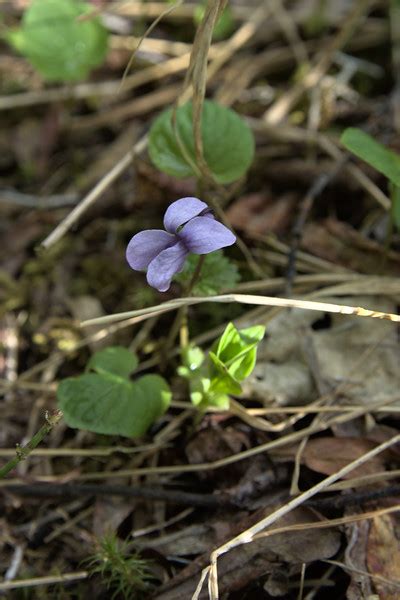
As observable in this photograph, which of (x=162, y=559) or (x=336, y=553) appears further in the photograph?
(x=162, y=559)

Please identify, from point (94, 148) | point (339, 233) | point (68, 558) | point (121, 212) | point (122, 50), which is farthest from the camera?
point (122, 50)

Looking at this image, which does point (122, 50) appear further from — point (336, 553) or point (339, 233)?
point (336, 553)

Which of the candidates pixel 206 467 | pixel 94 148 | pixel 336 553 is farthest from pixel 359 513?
pixel 94 148

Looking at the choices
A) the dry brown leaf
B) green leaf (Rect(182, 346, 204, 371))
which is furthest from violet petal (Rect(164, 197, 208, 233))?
the dry brown leaf

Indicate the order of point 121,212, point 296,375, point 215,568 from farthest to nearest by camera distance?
point 121,212, point 296,375, point 215,568

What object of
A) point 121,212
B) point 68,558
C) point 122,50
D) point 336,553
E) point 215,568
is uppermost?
point 122,50

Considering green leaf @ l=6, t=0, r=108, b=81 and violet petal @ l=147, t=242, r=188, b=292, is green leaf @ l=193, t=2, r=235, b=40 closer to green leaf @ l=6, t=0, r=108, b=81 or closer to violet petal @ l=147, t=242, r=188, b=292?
green leaf @ l=6, t=0, r=108, b=81
